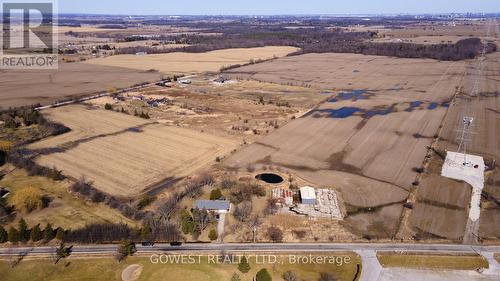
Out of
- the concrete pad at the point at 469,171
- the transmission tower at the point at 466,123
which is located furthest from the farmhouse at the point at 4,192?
the transmission tower at the point at 466,123

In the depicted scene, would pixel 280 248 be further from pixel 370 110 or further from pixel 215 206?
pixel 370 110

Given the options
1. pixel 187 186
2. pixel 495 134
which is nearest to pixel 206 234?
pixel 187 186

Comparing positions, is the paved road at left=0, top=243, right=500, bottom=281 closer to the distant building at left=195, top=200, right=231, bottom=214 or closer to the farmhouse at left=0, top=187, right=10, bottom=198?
the distant building at left=195, top=200, right=231, bottom=214

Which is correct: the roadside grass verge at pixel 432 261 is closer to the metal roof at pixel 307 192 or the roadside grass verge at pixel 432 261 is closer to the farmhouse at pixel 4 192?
the metal roof at pixel 307 192

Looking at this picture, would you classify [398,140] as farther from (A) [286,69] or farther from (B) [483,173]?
(A) [286,69]

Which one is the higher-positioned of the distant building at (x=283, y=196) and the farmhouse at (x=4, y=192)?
the distant building at (x=283, y=196)

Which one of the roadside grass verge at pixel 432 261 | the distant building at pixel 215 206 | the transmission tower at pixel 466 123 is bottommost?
the roadside grass verge at pixel 432 261

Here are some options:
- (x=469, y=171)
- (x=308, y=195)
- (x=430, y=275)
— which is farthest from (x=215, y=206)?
(x=469, y=171)
